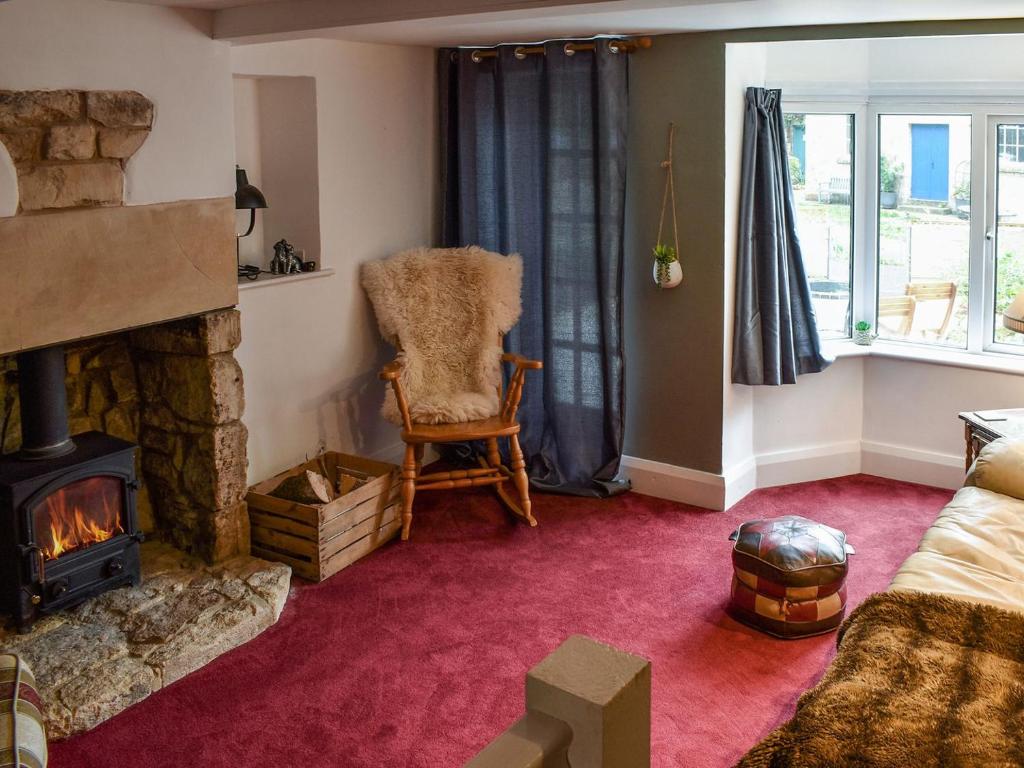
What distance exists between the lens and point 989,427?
4.06 meters

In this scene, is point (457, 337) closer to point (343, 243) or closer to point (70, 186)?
point (343, 243)

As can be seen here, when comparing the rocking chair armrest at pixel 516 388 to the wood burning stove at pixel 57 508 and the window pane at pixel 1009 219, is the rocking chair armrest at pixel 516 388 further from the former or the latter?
the window pane at pixel 1009 219

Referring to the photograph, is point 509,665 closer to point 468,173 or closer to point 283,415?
point 283,415

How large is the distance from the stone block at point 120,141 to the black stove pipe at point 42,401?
65cm

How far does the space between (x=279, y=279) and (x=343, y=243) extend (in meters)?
0.43

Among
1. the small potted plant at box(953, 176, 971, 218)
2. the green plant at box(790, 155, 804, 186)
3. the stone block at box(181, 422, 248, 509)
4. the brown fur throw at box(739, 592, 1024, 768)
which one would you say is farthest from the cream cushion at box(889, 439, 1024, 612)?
the stone block at box(181, 422, 248, 509)

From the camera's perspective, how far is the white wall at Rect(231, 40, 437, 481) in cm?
437

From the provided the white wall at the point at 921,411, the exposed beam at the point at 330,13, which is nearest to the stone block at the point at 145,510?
the exposed beam at the point at 330,13

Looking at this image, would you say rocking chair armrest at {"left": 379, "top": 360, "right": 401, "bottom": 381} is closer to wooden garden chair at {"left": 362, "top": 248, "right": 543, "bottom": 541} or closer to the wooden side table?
wooden garden chair at {"left": 362, "top": 248, "right": 543, "bottom": 541}

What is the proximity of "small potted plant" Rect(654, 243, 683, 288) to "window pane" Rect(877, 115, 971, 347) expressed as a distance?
1.13m

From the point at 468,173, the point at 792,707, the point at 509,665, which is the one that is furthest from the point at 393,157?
the point at 792,707

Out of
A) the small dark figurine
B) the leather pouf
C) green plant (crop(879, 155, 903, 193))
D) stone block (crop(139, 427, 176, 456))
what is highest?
green plant (crop(879, 155, 903, 193))

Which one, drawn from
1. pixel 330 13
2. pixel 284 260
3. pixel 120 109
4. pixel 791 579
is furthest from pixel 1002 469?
pixel 120 109

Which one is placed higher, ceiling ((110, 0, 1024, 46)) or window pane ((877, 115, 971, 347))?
ceiling ((110, 0, 1024, 46))
